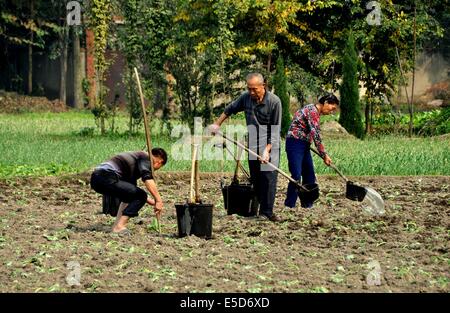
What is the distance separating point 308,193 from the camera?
13.7 meters

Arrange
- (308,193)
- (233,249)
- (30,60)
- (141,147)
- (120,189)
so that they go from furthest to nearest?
(30,60) < (141,147) < (308,193) < (120,189) < (233,249)

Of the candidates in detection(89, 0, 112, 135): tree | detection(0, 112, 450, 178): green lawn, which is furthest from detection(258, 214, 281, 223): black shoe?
detection(89, 0, 112, 135): tree

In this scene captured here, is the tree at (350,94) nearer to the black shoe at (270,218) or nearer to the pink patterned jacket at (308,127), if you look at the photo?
the pink patterned jacket at (308,127)

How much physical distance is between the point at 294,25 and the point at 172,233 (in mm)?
Result: 18440

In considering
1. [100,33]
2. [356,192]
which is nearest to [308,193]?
[356,192]

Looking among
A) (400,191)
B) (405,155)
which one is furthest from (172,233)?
(405,155)

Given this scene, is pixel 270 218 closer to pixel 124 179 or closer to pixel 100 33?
pixel 124 179

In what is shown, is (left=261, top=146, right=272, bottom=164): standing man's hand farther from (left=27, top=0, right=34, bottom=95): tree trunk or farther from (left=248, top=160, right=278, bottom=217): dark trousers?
(left=27, top=0, right=34, bottom=95): tree trunk

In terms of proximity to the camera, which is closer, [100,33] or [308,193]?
[308,193]

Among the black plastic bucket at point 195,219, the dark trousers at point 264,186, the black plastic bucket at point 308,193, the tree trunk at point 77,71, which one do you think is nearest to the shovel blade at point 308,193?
the black plastic bucket at point 308,193

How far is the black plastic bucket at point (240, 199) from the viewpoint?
1318 cm

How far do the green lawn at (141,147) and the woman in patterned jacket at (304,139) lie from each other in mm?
3950

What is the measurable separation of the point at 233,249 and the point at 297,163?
2.90m

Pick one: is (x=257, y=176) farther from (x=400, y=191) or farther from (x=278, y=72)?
(x=278, y=72)
